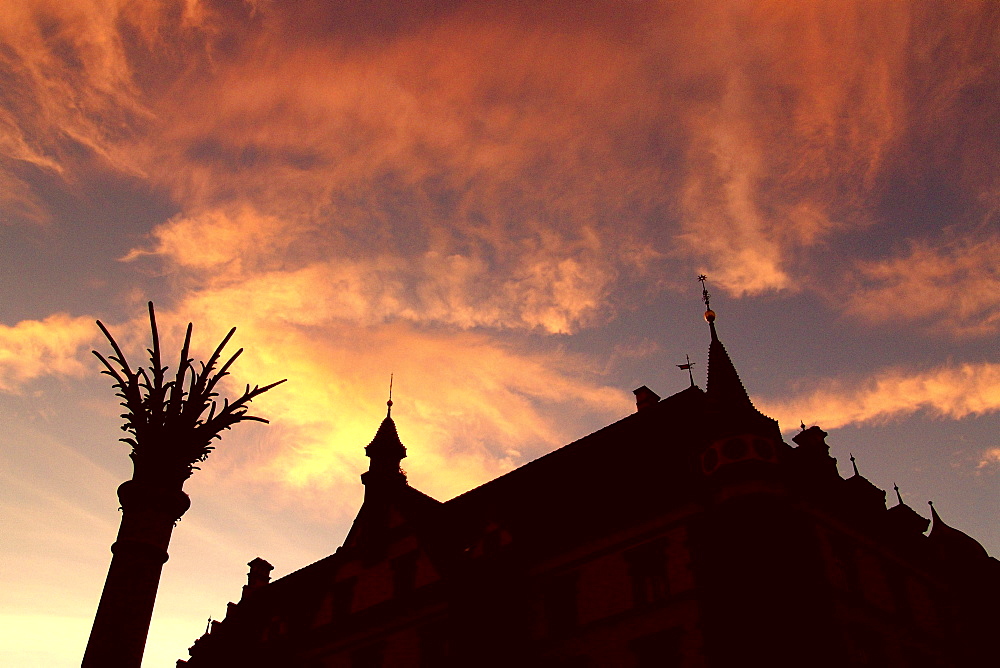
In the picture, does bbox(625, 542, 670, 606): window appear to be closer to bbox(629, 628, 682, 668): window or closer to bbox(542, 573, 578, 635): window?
bbox(629, 628, 682, 668): window

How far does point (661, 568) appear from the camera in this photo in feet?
85.7

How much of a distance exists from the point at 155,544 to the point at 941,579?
30151 mm

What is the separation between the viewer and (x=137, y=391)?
1700 centimetres

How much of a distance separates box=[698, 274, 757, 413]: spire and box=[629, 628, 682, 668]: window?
8.42 m

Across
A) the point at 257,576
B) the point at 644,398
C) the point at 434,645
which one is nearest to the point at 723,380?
the point at 644,398

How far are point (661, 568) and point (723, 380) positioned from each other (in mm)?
8472

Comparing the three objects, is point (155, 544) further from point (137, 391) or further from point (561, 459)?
point (561, 459)

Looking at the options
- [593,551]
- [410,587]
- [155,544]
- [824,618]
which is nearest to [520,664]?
[593,551]

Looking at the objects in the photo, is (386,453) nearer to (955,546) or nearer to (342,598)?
(342,598)

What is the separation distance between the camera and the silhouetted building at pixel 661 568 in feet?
79.3

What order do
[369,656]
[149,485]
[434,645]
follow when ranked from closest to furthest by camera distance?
[149,485], [434,645], [369,656]

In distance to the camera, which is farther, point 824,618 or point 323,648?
point 323,648

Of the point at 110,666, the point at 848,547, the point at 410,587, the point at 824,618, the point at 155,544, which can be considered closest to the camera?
the point at 110,666

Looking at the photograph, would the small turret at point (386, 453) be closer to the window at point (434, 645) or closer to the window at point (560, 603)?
the window at point (434, 645)
